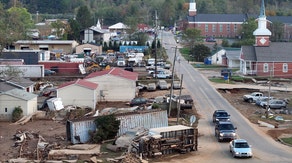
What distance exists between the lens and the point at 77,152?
2605cm

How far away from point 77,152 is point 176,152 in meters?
3.88

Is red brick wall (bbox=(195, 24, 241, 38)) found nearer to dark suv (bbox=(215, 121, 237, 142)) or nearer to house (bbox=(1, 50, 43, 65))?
house (bbox=(1, 50, 43, 65))

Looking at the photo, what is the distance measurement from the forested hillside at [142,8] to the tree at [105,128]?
94394mm

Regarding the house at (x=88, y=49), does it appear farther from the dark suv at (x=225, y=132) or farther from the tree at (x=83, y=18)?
the dark suv at (x=225, y=132)

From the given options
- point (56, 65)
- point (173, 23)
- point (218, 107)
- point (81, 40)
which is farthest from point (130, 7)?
point (218, 107)

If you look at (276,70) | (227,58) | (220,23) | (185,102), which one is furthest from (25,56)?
(220,23)

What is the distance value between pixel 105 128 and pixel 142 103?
1151cm

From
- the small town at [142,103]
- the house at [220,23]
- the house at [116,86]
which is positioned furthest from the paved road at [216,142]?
the house at [220,23]

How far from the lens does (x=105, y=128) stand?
28578 millimetres

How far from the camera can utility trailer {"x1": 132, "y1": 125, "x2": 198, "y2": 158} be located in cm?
2550

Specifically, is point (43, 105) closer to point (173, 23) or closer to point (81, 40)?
point (81, 40)

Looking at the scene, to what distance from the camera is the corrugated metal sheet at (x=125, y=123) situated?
94.0 ft

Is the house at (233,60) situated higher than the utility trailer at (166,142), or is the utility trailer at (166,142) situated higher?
the house at (233,60)

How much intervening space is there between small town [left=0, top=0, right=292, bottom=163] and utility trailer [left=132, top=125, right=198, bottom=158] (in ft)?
0.13
